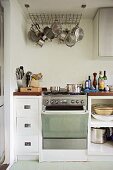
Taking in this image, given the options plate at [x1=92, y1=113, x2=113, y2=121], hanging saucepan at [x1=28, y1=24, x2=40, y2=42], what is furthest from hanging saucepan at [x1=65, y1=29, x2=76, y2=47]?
plate at [x1=92, y1=113, x2=113, y2=121]

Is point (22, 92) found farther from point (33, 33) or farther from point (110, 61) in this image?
point (110, 61)

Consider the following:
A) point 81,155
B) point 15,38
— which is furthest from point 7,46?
point 81,155

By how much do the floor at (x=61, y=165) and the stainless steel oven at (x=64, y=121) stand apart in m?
0.20

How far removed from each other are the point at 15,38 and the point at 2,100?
0.81m

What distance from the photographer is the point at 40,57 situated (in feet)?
9.95

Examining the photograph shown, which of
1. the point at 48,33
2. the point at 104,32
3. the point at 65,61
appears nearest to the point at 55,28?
the point at 48,33

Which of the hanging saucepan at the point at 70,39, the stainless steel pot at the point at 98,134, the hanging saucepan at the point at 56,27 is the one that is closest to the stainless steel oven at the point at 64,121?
the stainless steel pot at the point at 98,134

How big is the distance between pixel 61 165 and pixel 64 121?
53cm

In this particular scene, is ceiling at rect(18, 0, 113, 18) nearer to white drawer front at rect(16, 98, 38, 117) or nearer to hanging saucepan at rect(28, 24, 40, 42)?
hanging saucepan at rect(28, 24, 40, 42)

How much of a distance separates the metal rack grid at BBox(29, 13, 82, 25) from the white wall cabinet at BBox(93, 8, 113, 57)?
0.41m

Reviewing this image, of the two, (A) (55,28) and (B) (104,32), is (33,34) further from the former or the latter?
(B) (104,32)

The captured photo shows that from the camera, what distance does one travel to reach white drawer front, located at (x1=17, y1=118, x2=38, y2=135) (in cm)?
237

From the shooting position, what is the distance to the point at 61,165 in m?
2.31

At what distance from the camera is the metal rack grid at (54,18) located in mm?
2879
